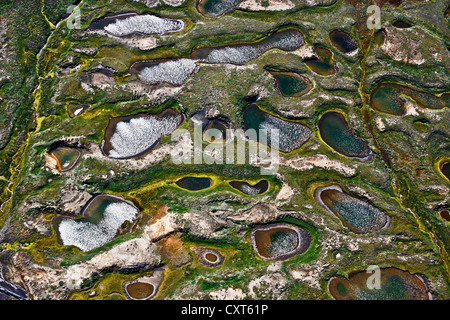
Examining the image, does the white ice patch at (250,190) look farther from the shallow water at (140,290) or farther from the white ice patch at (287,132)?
the shallow water at (140,290)

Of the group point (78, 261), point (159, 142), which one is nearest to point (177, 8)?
point (159, 142)

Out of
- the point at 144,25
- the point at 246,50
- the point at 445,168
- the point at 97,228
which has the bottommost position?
the point at 97,228

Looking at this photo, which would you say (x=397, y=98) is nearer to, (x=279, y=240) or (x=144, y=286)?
(x=279, y=240)

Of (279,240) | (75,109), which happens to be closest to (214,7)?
(75,109)

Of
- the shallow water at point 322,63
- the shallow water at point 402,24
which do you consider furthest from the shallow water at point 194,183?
the shallow water at point 402,24

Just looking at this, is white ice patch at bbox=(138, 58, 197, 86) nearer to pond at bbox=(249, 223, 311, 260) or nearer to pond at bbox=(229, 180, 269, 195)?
pond at bbox=(229, 180, 269, 195)
